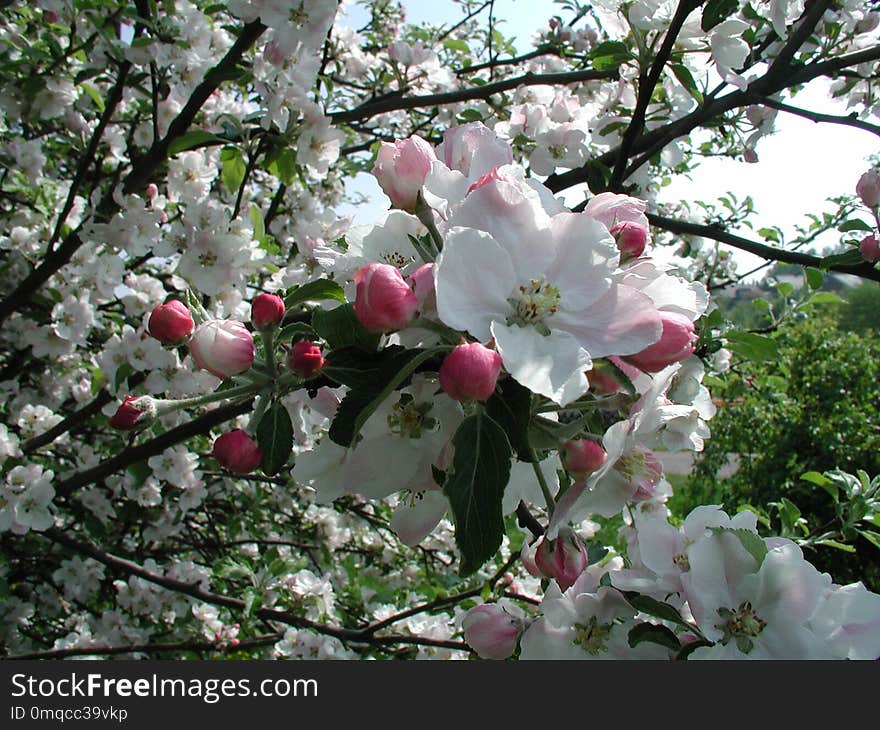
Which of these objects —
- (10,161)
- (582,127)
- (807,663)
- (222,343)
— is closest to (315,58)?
(582,127)

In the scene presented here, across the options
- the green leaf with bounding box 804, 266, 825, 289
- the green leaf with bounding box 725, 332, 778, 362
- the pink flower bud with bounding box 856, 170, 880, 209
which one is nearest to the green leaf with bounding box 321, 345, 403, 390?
the green leaf with bounding box 725, 332, 778, 362

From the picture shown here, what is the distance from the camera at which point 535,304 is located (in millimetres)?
792

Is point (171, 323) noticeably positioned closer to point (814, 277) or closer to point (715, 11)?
point (715, 11)

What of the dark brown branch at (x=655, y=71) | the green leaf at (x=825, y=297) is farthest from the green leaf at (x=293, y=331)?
the green leaf at (x=825, y=297)

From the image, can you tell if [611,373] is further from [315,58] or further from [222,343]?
[315,58]

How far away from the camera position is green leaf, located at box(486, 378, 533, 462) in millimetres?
A: 765

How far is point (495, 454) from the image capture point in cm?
75

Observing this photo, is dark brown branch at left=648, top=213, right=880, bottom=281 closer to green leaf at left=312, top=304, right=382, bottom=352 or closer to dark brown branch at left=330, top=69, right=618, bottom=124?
dark brown branch at left=330, top=69, right=618, bottom=124

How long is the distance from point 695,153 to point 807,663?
333 cm

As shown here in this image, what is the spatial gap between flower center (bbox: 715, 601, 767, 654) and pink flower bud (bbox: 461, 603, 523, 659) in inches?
12.0

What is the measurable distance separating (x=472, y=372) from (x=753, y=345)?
1.30 m

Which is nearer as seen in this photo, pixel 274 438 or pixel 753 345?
pixel 274 438

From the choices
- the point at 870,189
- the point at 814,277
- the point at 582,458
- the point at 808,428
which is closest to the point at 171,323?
the point at 582,458

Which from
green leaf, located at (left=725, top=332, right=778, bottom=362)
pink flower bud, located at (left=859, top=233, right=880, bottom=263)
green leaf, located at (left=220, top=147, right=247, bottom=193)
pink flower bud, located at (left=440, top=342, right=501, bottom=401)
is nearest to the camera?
pink flower bud, located at (left=440, top=342, right=501, bottom=401)
